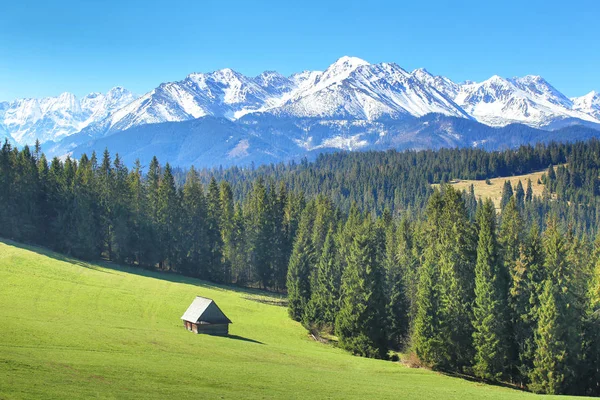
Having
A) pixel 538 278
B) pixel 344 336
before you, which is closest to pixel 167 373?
pixel 344 336

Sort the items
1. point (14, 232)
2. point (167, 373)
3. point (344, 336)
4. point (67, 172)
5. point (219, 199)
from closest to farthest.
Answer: point (167, 373) < point (344, 336) < point (14, 232) < point (67, 172) < point (219, 199)

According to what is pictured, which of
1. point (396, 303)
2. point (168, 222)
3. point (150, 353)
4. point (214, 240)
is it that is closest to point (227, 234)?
point (214, 240)

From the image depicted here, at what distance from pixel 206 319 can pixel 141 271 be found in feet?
140

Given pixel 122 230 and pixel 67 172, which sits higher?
pixel 67 172

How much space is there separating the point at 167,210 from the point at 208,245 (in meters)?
10.4

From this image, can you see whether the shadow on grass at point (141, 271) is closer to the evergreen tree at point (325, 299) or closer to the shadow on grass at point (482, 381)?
the evergreen tree at point (325, 299)

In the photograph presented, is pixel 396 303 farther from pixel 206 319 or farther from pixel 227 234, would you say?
pixel 227 234

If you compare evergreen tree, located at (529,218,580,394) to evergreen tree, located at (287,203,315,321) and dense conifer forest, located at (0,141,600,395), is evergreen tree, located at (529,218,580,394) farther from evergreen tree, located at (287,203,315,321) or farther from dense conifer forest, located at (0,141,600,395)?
evergreen tree, located at (287,203,315,321)

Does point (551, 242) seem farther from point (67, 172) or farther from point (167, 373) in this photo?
point (67, 172)

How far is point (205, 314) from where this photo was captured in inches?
2522

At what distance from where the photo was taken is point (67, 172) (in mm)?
111625

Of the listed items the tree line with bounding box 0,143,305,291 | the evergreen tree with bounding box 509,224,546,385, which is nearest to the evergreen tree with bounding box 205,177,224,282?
the tree line with bounding box 0,143,305,291

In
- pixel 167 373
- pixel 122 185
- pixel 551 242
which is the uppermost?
pixel 122 185

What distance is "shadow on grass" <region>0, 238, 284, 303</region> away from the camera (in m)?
94.3
